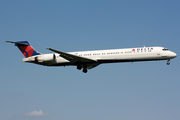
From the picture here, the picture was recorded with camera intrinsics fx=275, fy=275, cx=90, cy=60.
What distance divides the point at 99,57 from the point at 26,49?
11755 millimetres

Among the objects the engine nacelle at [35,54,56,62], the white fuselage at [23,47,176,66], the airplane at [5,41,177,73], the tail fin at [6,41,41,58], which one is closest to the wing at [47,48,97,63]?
the airplane at [5,41,177,73]

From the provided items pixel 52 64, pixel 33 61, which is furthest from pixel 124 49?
pixel 33 61

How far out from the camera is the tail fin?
41406mm

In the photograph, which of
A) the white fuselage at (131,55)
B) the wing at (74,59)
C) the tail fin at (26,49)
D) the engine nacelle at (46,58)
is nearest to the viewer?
the white fuselage at (131,55)

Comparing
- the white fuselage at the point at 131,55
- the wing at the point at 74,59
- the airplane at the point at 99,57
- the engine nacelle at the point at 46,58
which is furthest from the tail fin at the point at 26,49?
the white fuselage at the point at 131,55

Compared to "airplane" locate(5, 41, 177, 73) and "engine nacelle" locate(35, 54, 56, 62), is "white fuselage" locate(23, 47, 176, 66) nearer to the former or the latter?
"airplane" locate(5, 41, 177, 73)

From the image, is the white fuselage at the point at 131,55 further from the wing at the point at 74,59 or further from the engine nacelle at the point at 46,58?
A: the engine nacelle at the point at 46,58

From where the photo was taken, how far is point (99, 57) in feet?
123

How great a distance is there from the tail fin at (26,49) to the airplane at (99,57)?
129 centimetres

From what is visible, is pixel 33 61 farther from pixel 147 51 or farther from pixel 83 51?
pixel 147 51

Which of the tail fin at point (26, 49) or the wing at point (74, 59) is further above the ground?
the tail fin at point (26, 49)

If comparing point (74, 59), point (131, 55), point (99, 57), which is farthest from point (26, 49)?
point (131, 55)

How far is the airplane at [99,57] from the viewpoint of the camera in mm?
36594

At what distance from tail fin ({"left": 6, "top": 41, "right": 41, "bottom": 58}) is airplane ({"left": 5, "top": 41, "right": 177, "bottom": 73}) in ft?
4.23
